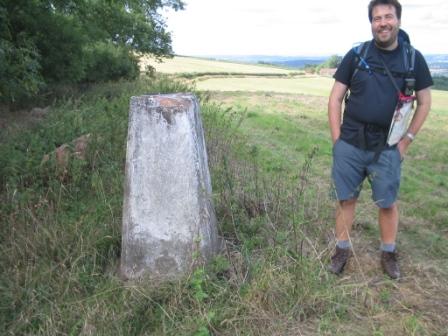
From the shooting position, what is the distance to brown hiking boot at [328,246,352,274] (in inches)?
152

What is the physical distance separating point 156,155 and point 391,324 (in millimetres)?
1959

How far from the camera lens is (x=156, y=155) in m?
3.65

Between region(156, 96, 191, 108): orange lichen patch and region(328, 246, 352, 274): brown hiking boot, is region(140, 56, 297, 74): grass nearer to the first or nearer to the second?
region(156, 96, 191, 108): orange lichen patch

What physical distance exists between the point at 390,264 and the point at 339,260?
0.40m

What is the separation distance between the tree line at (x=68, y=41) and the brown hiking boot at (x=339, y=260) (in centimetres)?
512

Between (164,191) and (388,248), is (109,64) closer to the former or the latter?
(164,191)

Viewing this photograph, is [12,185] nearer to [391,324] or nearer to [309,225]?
[309,225]

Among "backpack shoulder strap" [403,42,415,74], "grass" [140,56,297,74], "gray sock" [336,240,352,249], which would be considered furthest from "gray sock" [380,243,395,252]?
"grass" [140,56,297,74]

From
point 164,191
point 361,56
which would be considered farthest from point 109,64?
point 361,56

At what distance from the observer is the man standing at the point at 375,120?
3605mm

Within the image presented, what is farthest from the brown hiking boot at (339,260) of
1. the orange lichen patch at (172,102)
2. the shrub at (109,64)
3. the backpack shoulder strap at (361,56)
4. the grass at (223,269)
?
the shrub at (109,64)

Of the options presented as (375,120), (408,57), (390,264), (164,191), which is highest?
(408,57)

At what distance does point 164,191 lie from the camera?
3672mm

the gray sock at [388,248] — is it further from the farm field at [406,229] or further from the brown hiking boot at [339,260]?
the brown hiking boot at [339,260]
